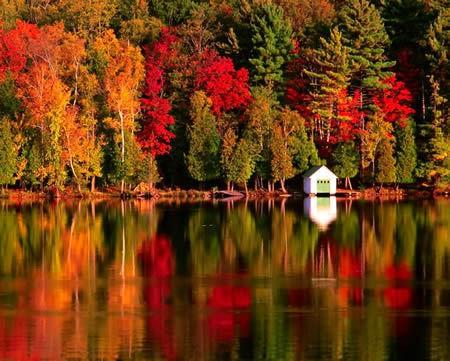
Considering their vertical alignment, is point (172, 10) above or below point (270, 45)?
above

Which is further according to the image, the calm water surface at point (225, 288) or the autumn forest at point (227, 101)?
the autumn forest at point (227, 101)

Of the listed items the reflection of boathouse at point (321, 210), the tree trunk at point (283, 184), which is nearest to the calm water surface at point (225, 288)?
the reflection of boathouse at point (321, 210)

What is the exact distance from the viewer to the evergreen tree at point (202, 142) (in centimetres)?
8000

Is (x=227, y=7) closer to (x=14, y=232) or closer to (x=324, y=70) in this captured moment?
(x=324, y=70)

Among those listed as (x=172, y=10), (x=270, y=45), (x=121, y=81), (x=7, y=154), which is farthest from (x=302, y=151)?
(x=7, y=154)

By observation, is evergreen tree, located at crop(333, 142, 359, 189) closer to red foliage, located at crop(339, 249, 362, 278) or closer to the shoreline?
the shoreline

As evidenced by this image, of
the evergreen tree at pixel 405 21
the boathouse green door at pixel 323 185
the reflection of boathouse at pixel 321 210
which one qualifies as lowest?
the reflection of boathouse at pixel 321 210

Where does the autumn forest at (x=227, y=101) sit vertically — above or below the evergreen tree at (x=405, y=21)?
below

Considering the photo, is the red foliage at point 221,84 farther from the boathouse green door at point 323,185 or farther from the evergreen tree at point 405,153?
the evergreen tree at point 405,153

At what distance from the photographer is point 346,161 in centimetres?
8144

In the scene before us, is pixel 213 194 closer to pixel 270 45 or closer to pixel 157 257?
pixel 270 45

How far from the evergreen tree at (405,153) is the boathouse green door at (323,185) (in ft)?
16.7

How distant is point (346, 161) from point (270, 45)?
1066cm

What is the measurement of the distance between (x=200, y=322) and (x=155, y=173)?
2125 inches
